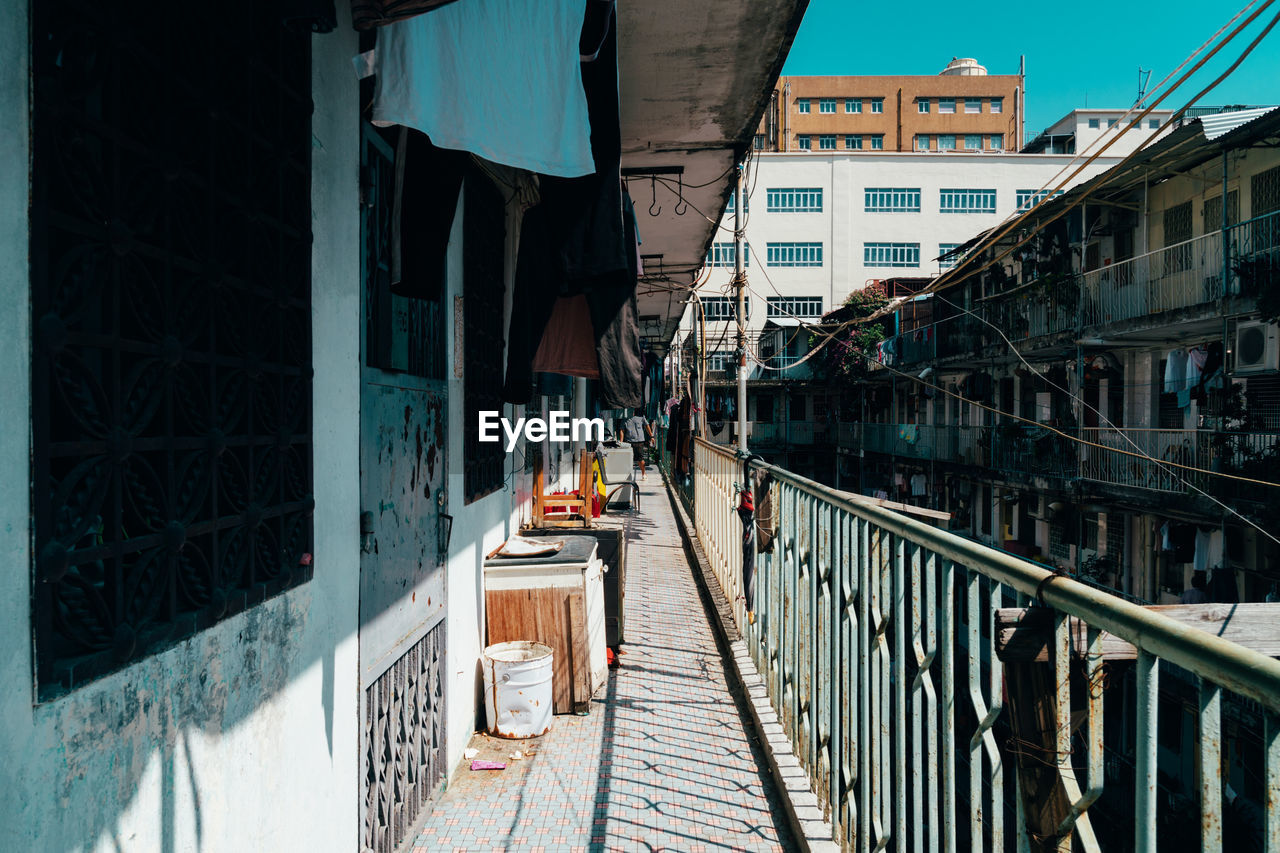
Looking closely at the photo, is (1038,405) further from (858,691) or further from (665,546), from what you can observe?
(858,691)

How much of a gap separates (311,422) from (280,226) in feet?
2.29

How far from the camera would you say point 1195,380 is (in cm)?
1614

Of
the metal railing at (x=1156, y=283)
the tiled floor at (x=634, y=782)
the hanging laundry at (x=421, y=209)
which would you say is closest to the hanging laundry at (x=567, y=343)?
the hanging laundry at (x=421, y=209)

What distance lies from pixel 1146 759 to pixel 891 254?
43.9 m

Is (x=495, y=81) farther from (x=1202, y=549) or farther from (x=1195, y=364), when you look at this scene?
(x=1202, y=549)

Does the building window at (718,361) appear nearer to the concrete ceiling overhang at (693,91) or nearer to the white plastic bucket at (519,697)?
the concrete ceiling overhang at (693,91)

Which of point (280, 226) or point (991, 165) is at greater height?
point (991, 165)

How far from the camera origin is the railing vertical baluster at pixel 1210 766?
3.77 feet

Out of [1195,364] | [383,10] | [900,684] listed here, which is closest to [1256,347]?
[1195,364]

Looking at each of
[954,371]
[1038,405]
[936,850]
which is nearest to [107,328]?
[936,850]

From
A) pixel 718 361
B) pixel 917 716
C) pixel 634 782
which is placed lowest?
pixel 634 782

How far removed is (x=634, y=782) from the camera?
4516 mm
